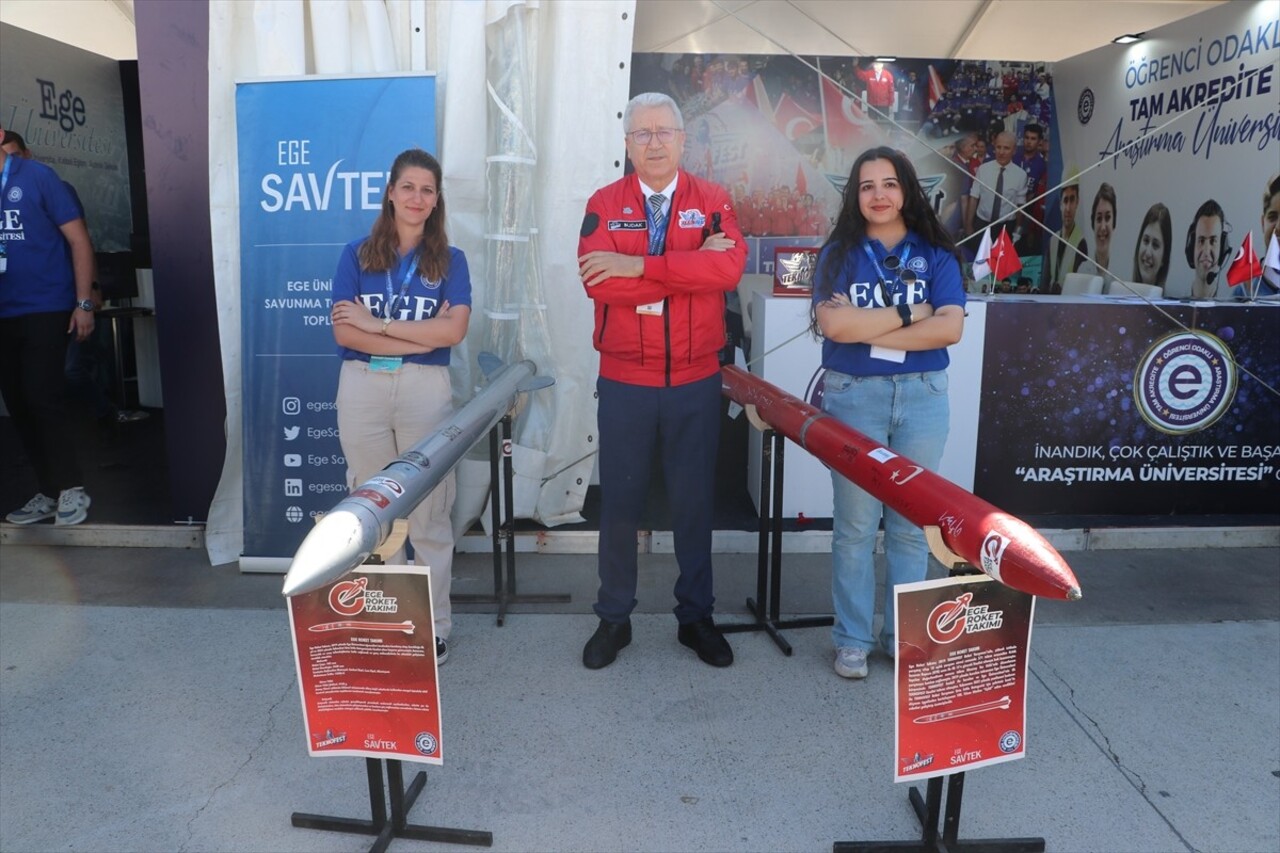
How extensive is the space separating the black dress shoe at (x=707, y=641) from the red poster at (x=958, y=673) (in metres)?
1.26

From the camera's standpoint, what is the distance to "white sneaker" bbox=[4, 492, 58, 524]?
4516 millimetres

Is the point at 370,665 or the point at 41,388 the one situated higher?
the point at 41,388

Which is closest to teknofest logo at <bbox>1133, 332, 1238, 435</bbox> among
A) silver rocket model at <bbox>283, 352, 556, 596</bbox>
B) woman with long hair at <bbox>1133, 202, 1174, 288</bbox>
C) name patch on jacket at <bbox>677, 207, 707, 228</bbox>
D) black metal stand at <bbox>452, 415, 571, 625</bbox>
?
name patch on jacket at <bbox>677, 207, 707, 228</bbox>

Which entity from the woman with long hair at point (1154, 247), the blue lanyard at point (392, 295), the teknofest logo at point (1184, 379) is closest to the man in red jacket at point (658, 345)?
the blue lanyard at point (392, 295)

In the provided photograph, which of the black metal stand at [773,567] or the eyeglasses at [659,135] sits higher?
the eyeglasses at [659,135]

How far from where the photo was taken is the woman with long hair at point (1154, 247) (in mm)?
7555

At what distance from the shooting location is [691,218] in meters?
3.08

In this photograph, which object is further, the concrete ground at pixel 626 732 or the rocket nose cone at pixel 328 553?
the concrete ground at pixel 626 732

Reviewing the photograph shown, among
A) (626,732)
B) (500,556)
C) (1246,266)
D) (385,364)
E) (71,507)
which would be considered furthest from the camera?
(1246,266)

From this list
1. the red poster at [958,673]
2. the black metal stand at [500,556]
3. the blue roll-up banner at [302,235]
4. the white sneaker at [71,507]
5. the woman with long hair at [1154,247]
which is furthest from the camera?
the woman with long hair at [1154,247]

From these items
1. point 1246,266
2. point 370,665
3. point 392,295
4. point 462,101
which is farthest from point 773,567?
point 1246,266

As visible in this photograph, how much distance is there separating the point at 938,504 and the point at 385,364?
1855 millimetres

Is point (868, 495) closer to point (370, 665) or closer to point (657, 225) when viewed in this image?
point (657, 225)

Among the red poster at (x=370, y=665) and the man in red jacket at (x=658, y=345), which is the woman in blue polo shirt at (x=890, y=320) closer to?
the man in red jacket at (x=658, y=345)
